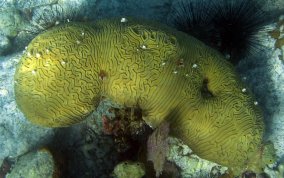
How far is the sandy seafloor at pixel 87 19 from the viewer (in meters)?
5.59

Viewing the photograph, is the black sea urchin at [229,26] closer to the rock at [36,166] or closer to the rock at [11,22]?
the rock at [36,166]

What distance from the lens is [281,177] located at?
5539 mm

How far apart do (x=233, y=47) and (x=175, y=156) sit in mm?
2200

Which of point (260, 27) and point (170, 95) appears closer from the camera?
point (170, 95)

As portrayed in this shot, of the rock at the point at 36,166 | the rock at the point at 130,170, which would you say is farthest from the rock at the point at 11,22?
the rock at the point at 130,170

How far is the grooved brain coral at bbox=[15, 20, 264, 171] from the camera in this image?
14.4 ft

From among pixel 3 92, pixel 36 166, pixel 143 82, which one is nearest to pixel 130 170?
pixel 143 82

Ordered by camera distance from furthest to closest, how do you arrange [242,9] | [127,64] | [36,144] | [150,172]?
[36,144], [242,9], [150,172], [127,64]

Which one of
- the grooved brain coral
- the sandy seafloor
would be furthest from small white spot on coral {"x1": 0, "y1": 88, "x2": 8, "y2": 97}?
the grooved brain coral

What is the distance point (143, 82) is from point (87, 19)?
96.7 inches

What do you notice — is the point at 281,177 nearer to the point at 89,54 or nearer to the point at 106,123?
the point at 106,123

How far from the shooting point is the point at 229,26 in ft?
16.8

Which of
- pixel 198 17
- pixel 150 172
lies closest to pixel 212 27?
pixel 198 17

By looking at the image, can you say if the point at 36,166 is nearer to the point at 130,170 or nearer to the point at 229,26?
the point at 130,170
